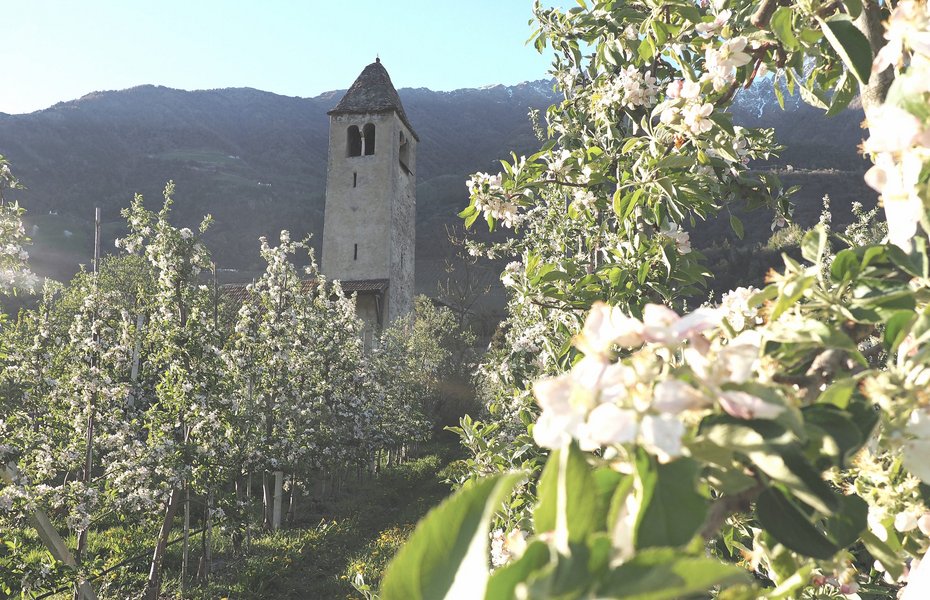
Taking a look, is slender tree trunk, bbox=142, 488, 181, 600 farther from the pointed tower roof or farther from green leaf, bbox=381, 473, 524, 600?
the pointed tower roof

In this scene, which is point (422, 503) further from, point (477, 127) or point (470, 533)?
point (477, 127)

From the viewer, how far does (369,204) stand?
21281mm

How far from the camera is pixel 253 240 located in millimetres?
51688

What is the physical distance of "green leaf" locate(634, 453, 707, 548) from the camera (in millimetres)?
394

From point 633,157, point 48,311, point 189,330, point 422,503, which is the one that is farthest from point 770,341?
point 48,311

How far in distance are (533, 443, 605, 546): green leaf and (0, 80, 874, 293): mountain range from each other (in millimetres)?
35061

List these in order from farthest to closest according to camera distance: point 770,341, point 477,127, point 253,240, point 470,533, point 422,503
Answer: point 477,127
point 253,240
point 422,503
point 770,341
point 470,533

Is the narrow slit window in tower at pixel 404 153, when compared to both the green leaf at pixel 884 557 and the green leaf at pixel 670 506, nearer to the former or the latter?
the green leaf at pixel 884 557

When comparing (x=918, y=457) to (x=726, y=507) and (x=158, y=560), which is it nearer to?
(x=726, y=507)

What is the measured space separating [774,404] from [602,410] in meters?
0.12

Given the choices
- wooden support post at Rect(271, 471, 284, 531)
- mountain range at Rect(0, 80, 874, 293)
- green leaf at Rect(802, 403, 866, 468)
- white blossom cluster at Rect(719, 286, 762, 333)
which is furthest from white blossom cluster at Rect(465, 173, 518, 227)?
mountain range at Rect(0, 80, 874, 293)

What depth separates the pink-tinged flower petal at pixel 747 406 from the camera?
0.43 meters

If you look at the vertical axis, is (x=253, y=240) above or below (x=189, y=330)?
above

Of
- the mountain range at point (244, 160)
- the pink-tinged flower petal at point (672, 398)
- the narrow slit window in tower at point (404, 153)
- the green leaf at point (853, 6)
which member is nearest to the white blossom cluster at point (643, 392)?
the pink-tinged flower petal at point (672, 398)
